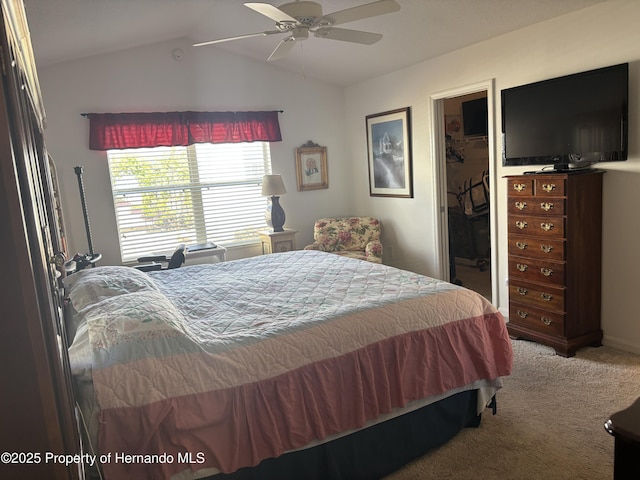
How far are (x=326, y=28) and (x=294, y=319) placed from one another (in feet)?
5.71

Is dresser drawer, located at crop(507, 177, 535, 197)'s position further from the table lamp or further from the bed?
the table lamp

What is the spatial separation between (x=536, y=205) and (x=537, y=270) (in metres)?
0.48

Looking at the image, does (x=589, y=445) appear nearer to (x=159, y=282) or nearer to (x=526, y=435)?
(x=526, y=435)

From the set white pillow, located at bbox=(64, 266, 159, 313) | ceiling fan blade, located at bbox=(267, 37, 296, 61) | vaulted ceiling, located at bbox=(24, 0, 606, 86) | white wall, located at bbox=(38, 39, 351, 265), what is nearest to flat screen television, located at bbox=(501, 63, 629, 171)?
vaulted ceiling, located at bbox=(24, 0, 606, 86)

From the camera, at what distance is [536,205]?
10.8ft

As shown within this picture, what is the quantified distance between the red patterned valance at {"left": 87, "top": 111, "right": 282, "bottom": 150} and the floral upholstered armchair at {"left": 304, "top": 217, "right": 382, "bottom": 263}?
1.17m

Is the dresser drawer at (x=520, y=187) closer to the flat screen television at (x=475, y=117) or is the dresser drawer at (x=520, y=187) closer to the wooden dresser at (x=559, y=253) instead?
the wooden dresser at (x=559, y=253)

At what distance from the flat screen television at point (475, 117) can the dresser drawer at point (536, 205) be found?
8.05ft

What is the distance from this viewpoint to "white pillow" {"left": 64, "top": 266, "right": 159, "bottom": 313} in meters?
2.30

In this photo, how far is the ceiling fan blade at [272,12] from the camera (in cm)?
232

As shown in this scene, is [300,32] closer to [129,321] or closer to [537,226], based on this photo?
[129,321]

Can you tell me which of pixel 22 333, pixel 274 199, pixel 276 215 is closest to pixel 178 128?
pixel 274 199

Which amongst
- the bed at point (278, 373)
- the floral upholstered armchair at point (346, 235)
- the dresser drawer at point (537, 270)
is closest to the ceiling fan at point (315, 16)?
the bed at point (278, 373)

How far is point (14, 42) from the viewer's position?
4.87 feet
